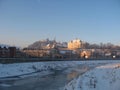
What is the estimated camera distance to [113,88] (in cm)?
1759

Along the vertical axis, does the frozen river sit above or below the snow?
below

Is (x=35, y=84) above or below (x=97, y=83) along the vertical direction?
below

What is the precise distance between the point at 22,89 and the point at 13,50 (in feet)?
142

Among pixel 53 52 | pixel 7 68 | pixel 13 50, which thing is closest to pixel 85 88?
pixel 7 68

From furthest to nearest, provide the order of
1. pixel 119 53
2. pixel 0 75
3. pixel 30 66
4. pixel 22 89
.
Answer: pixel 119 53
pixel 30 66
pixel 0 75
pixel 22 89

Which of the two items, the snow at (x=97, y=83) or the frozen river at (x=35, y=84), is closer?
the snow at (x=97, y=83)

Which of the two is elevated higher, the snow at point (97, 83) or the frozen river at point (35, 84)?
the snow at point (97, 83)

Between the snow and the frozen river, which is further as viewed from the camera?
the frozen river

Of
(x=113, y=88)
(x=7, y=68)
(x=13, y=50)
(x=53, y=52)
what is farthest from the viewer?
(x=53, y=52)

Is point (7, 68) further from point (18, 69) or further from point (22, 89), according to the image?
point (22, 89)

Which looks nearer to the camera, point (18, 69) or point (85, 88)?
point (85, 88)

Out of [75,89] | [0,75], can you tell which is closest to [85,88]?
[75,89]

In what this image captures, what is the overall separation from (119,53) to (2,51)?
3263 inches

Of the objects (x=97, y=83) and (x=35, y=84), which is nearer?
(x=97, y=83)
